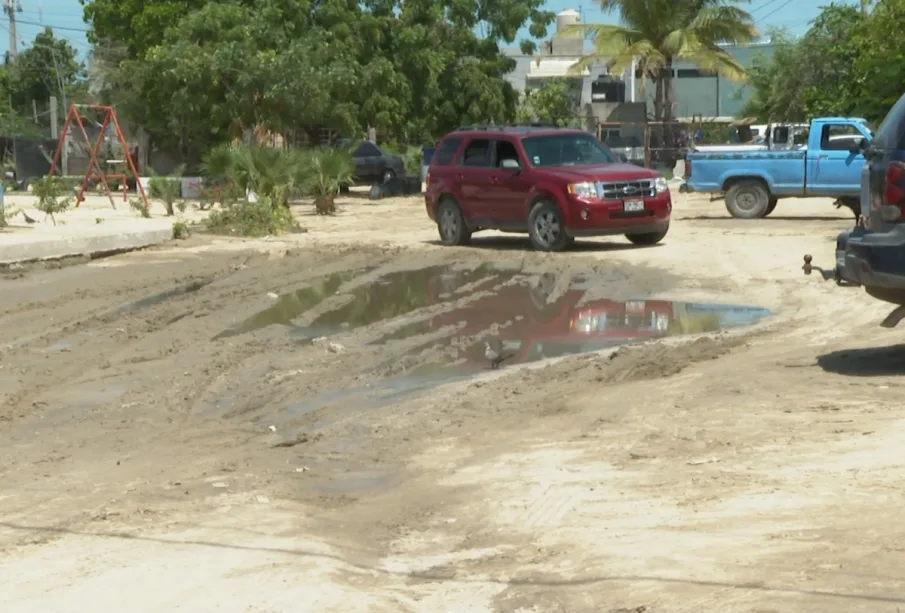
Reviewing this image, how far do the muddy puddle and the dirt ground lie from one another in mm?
72

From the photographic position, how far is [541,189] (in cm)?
2109

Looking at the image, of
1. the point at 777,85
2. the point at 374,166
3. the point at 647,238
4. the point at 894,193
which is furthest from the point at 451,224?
the point at 777,85

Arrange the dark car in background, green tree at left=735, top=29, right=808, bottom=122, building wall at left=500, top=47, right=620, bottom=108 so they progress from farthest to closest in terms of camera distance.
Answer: building wall at left=500, top=47, right=620, bottom=108 < green tree at left=735, top=29, right=808, bottom=122 < the dark car in background

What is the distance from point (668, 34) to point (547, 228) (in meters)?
30.5

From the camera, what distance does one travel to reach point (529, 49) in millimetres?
52031

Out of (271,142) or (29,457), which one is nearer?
(29,457)

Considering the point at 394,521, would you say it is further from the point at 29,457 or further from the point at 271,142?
the point at 271,142

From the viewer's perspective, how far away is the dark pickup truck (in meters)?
9.27

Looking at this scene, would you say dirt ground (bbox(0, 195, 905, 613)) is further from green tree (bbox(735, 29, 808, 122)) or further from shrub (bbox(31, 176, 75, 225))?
green tree (bbox(735, 29, 808, 122))

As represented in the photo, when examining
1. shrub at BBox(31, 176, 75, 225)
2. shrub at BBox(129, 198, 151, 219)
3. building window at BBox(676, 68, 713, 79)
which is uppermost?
building window at BBox(676, 68, 713, 79)

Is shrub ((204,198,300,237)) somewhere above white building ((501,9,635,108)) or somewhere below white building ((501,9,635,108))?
below

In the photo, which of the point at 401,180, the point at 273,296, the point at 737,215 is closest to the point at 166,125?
the point at 401,180

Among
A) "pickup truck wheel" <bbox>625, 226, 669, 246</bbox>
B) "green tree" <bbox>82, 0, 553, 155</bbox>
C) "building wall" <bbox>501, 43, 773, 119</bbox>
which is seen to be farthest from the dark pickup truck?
"building wall" <bbox>501, 43, 773, 119</bbox>

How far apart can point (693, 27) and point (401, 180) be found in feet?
43.8
